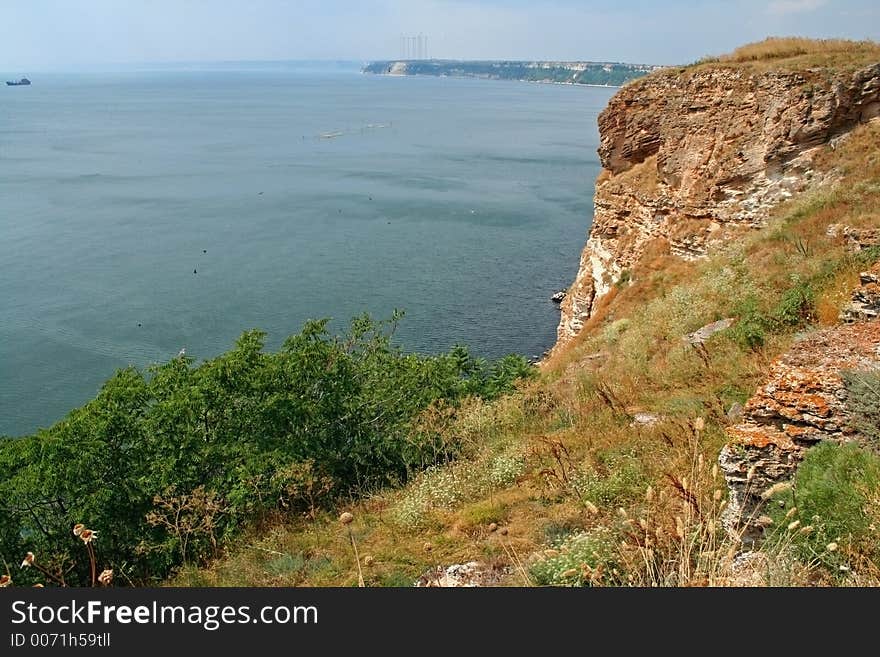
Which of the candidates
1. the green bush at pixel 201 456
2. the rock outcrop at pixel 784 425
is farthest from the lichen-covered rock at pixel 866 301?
the green bush at pixel 201 456

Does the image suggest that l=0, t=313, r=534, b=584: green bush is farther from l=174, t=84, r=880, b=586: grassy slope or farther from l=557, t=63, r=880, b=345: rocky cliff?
l=557, t=63, r=880, b=345: rocky cliff

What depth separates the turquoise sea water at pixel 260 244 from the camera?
3534 centimetres

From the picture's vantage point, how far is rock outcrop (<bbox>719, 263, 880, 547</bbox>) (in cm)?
518

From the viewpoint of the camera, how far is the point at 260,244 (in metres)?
51.0

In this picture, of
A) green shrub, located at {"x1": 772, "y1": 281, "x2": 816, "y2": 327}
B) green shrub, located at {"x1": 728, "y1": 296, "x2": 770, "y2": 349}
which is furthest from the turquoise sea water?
green shrub, located at {"x1": 772, "y1": 281, "x2": 816, "y2": 327}

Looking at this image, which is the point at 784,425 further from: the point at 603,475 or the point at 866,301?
the point at 866,301

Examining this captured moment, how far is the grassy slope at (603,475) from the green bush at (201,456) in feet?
3.92

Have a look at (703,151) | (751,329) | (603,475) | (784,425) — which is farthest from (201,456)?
(703,151)

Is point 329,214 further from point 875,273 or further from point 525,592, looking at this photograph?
point 525,592

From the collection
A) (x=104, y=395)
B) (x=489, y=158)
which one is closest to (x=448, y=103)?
(x=489, y=158)

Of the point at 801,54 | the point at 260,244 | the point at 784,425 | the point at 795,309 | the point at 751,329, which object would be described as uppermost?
the point at 801,54

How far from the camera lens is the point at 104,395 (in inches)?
523

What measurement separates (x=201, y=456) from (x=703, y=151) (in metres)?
18.3

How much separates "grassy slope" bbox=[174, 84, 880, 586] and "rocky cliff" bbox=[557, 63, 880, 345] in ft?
15.4
